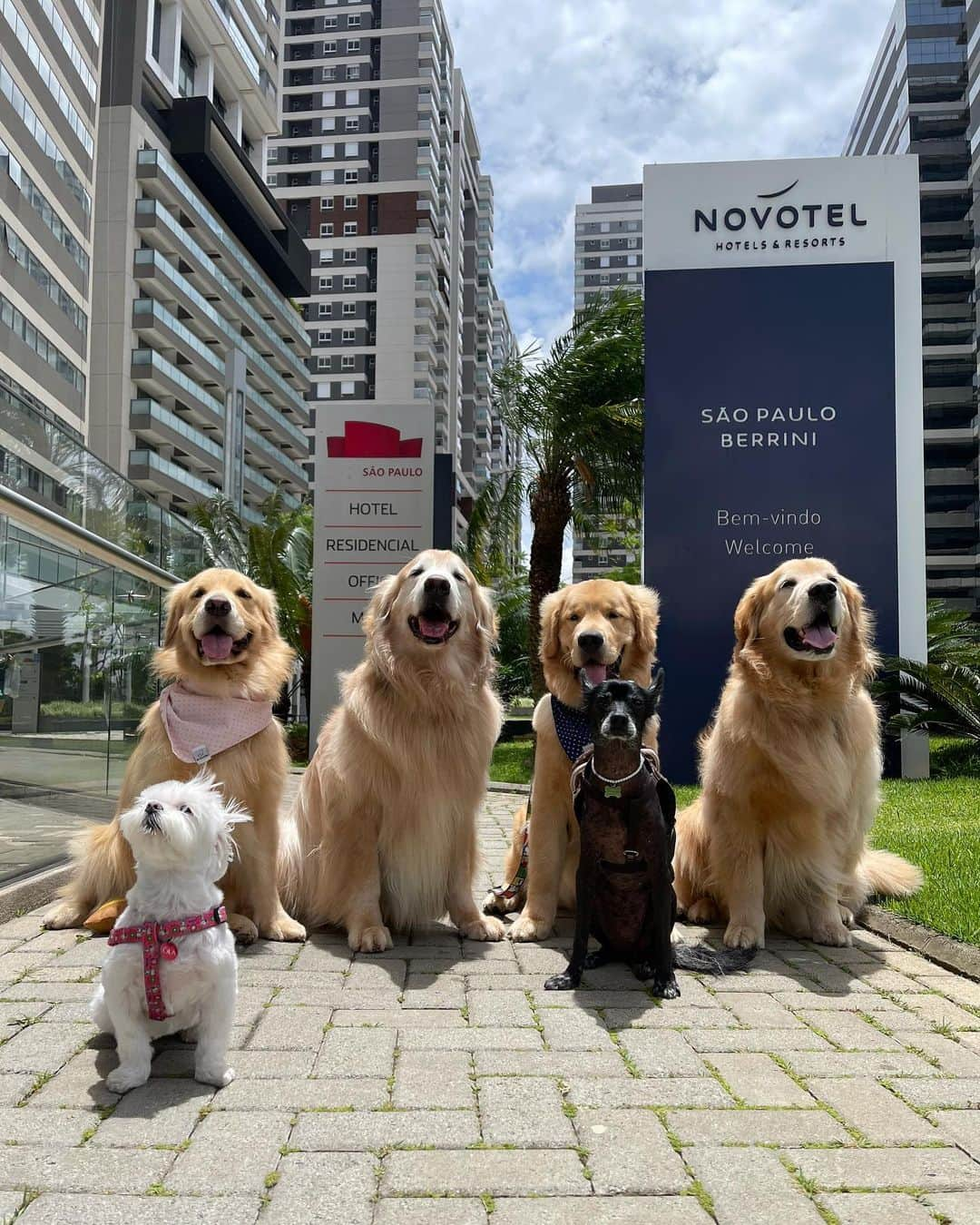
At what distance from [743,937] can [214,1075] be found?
2537mm

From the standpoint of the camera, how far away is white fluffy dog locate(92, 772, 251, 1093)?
280 cm

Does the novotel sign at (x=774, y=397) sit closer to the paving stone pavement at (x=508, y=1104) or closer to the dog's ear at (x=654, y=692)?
the dog's ear at (x=654, y=692)

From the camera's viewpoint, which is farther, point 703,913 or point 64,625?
point 64,625

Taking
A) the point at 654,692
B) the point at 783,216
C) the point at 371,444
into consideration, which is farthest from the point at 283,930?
the point at 783,216

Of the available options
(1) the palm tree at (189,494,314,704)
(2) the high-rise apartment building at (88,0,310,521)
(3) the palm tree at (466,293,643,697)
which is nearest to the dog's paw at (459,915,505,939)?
(3) the palm tree at (466,293,643,697)

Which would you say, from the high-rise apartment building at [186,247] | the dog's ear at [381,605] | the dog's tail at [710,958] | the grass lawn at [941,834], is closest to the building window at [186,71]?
the high-rise apartment building at [186,247]

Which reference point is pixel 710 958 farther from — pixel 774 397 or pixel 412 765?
pixel 774 397

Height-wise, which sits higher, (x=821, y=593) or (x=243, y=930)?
(x=821, y=593)

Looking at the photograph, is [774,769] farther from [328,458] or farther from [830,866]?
[328,458]

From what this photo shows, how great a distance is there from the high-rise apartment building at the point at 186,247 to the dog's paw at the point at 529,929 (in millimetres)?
36616

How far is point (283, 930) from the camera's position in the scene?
4.50 meters

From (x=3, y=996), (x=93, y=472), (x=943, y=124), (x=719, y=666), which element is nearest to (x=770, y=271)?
(x=719, y=666)

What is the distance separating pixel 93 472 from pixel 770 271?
8.74 metres

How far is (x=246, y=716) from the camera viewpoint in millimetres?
4504
